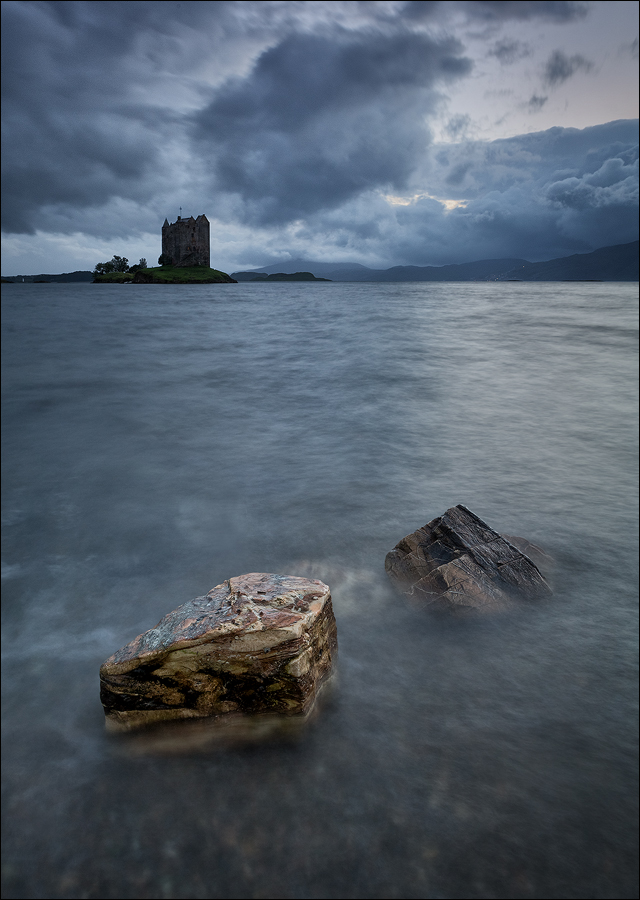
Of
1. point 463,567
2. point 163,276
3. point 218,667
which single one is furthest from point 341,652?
point 163,276

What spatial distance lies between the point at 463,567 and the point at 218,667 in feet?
9.05

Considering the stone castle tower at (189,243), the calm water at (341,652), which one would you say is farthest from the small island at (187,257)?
the calm water at (341,652)

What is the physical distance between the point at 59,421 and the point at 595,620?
38.4 feet

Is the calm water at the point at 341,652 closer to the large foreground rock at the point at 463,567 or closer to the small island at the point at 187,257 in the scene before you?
the large foreground rock at the point at 463,567

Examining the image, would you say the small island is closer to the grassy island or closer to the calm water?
the grassy island

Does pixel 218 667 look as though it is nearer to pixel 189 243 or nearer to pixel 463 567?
pixel 463 567

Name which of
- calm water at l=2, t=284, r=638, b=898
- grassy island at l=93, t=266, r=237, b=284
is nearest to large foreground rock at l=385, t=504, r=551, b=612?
calm water at l=2, t=284, r=638, b=898

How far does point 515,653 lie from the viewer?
444cm

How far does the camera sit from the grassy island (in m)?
92.1

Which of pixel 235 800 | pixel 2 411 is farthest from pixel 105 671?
pixel 2 411

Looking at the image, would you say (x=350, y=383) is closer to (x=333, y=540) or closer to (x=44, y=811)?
(x=333, y=540)

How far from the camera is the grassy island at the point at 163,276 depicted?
302 feet

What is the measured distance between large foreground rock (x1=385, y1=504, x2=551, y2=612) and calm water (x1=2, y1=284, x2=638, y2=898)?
0.25m

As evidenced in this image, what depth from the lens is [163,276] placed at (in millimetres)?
95562
